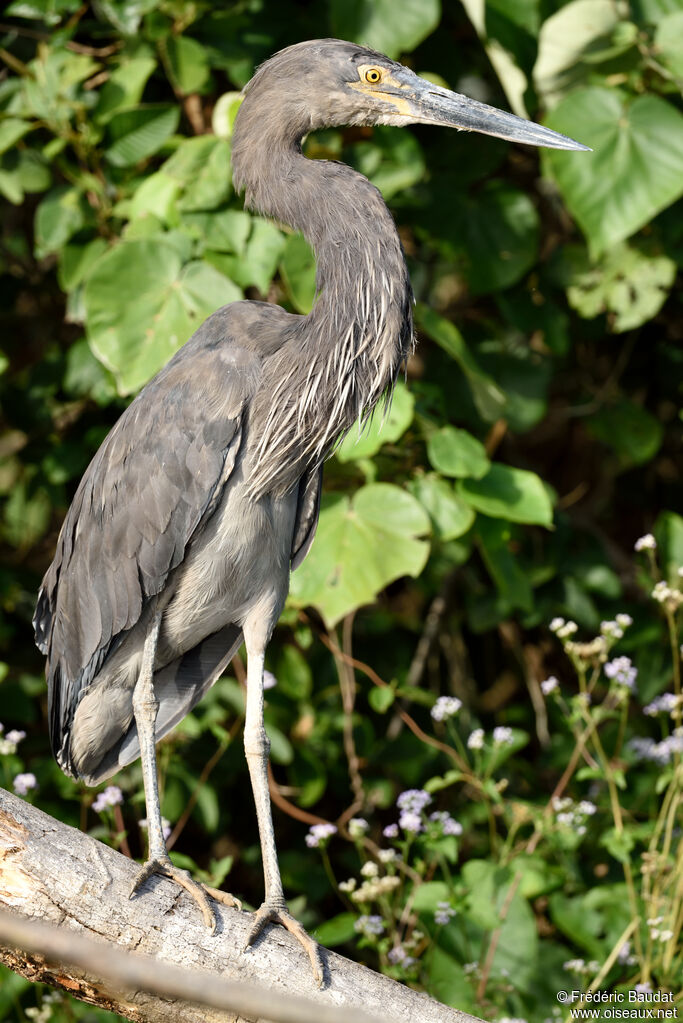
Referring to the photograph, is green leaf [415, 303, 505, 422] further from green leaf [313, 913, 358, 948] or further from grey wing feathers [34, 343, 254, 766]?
green leaf [313, 913, 358, 948]

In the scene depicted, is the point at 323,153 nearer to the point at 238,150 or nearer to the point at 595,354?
→ the point at 238,150

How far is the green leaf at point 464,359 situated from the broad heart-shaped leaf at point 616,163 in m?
0.47

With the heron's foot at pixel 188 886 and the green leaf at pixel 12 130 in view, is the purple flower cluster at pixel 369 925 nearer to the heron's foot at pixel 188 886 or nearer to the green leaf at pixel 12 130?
the heron's foot at pixel 188 886

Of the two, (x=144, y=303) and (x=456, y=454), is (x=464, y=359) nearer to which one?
(x=456, y=454)

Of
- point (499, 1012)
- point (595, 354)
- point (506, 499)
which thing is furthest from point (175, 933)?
point (595, 354)

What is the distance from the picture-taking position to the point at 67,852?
6.13 ft

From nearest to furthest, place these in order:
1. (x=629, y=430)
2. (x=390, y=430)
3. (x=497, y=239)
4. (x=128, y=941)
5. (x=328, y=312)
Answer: (x=128, y=941) < (x=328, y=312) < (x=390, y=430) < (x=497, y=239) < (x=629, y=430)

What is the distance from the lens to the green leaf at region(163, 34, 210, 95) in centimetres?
331

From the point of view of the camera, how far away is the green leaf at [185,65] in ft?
10.8

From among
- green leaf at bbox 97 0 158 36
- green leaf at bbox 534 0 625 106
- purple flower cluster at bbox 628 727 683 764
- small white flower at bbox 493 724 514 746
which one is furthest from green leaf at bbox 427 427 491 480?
green leaf at bbox 97 0 158 36

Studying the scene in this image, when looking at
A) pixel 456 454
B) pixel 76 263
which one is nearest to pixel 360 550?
pixel 456 454

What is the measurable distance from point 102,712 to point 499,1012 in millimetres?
1188

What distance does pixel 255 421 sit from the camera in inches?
95.1

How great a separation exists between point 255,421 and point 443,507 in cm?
89
